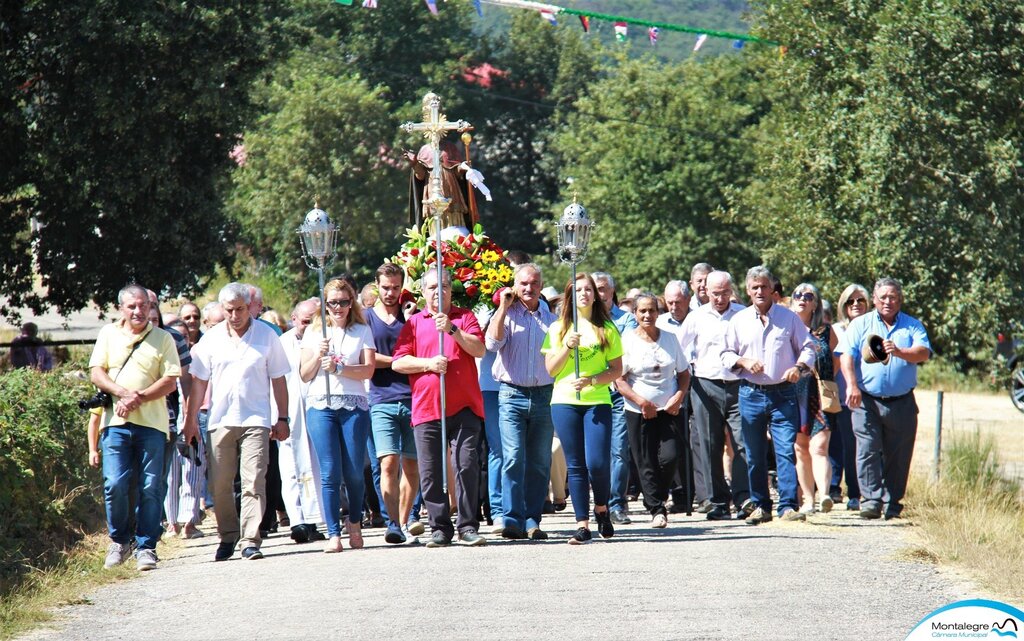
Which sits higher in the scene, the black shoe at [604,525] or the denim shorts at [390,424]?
the denim shorts at [390,424]

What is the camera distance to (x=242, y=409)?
1119cm

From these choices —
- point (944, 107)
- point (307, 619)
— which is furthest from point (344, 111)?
point (307, 619)

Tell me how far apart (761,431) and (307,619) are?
5524mm

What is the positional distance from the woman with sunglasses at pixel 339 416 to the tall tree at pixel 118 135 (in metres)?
10.9

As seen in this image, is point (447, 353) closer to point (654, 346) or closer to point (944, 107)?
point (654, 346)

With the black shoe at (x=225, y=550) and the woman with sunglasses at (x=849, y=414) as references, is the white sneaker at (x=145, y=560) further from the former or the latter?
the woman with sunglasses at (x=849, y=414)

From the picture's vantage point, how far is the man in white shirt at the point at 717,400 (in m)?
13.4

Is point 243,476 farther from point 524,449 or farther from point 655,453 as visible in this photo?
point 655,453

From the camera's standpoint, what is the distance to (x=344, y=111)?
174 ft

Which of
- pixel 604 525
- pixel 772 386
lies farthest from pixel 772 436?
pixel 604 525

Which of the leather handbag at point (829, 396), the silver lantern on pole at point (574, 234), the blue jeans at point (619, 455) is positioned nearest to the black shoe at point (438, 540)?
the blue jeans at point (619, 455)

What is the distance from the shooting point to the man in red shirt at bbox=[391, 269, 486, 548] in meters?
11.4

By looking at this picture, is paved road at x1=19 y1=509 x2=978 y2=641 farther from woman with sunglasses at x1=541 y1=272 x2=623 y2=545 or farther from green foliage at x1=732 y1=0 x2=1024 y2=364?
green foliage at x1=732 y1=0 x2=1024 y2=364

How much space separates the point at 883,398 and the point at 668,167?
40.6m
